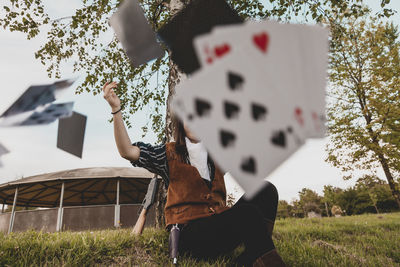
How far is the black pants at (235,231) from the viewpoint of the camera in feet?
5.03

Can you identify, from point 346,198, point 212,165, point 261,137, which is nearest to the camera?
point 261,137

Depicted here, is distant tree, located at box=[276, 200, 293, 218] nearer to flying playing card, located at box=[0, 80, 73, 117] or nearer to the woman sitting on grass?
the woman sitting on grass

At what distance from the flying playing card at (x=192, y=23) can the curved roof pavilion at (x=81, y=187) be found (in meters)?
10.5

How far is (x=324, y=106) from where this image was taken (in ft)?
1.75

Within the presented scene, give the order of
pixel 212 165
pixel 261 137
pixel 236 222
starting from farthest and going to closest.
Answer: pixel 212 165
pixel 236 222
pixel 261 137

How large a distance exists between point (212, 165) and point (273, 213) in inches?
23.7

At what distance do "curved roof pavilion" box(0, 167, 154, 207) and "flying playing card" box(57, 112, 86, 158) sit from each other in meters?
10.0

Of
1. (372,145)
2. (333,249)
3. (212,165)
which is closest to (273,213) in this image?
(212,165)

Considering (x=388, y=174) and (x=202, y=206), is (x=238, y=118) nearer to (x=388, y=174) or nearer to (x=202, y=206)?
(x=202, y=206)

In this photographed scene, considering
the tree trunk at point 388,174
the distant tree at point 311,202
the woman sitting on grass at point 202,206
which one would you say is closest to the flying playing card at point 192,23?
the woman sitting on grass at point 202,206

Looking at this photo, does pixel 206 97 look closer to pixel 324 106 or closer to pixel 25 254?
pixel 324 106

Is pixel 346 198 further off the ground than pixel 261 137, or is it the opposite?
pixel 261 137

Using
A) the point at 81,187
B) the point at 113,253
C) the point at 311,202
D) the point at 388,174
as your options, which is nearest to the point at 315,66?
the point at 113,253

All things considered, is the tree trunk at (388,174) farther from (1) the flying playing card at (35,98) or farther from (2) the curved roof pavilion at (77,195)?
(1) the flying playing card at (35,98)
